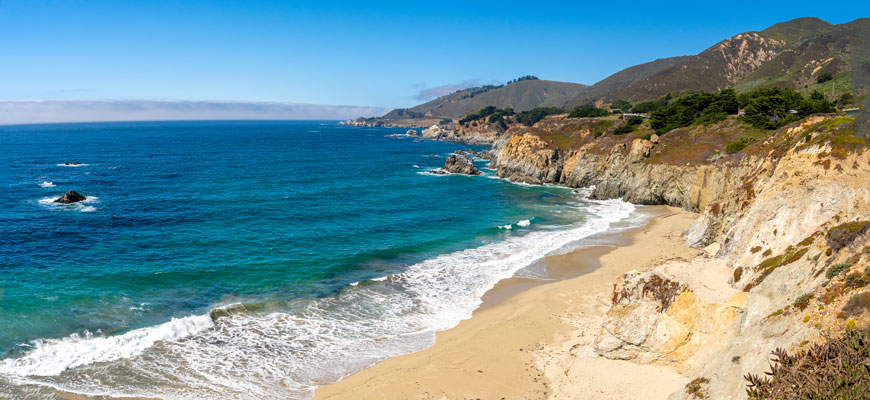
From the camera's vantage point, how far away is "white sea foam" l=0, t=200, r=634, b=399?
58.4 ft

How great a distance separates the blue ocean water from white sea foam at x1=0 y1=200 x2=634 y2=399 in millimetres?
87

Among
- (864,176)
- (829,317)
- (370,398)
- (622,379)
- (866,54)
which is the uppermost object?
(866,54)

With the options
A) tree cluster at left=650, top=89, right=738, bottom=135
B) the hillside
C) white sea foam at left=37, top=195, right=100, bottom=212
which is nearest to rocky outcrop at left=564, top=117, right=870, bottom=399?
tree cluster at left=650, top=89, right=738, bottom=135

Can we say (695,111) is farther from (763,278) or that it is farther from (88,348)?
(88,348)

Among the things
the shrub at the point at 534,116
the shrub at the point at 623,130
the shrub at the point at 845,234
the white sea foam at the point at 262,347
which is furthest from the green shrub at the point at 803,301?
the shrub at the point at 534,116

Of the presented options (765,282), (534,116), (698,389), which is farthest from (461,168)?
(534,116)

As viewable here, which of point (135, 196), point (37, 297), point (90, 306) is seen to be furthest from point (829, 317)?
point (135, 196)

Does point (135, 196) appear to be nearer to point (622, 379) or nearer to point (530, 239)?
point (530, 239)

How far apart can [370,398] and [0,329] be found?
755 inches

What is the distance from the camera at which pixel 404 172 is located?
8200 centimetres

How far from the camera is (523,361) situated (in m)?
18.9

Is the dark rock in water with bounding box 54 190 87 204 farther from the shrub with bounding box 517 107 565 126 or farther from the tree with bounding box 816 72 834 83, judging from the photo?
the shrub with bounding box 517 107 565 126

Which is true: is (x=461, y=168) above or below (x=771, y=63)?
below

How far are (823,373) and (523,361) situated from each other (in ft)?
36.6
